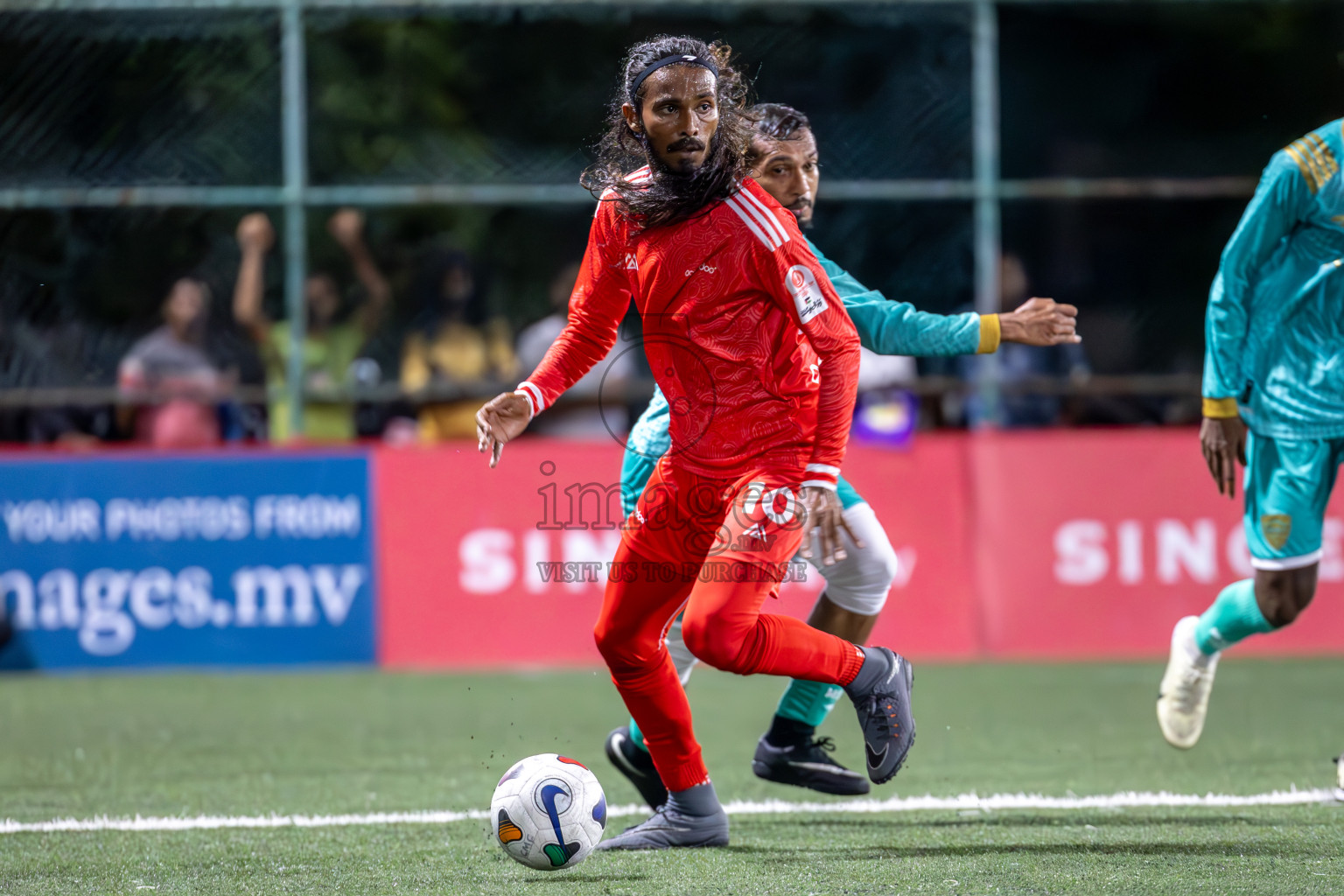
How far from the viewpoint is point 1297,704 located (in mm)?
7762

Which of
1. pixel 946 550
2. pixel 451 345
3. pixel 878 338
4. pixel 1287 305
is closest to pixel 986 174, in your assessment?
pixel 946 550

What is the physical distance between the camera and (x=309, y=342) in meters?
10.4

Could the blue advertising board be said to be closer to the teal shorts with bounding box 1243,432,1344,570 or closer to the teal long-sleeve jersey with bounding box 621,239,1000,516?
the teal long-sleeve jersey with bounding box 621,239,1000,516

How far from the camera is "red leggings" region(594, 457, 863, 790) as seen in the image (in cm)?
460

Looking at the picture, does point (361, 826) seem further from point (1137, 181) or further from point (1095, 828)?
point (1137, 181)

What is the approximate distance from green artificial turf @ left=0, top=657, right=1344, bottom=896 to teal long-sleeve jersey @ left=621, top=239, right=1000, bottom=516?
3.68 ft

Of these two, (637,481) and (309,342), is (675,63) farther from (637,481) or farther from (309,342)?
(309,342)

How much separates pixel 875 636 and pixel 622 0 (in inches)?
160

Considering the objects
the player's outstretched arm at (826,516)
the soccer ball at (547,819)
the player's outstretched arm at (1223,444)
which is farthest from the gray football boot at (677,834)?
the player's outstretched arm at (1223,444)

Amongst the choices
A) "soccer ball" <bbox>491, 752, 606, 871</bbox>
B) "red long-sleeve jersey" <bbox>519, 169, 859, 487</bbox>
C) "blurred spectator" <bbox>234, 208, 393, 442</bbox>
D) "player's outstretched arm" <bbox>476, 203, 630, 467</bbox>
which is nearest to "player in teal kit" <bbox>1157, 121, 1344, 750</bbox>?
"red long-sleeve jersey" <bbox>519, 169, 859, 487</bbox>

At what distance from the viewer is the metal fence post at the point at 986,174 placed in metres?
10.2

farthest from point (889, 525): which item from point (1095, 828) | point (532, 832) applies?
point (532, 832)

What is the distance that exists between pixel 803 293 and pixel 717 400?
1.24ft

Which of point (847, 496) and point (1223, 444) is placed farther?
point (1223, 444)
